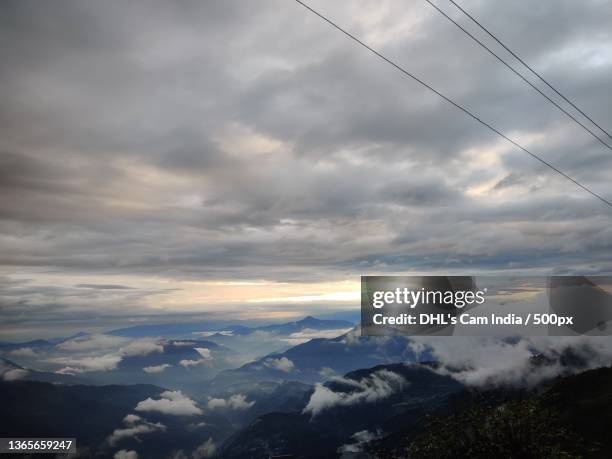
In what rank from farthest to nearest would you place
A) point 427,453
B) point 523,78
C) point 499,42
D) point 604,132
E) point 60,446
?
point 427,453
point 60,446
point 604,132
point 523,78
point 499,42

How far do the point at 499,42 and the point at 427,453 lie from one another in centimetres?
7797

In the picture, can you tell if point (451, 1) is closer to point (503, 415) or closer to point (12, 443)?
point (503, 415)

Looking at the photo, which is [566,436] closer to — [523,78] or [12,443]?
[523,78]

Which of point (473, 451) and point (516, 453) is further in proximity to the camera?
point (473, 451)

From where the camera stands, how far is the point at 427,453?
87.1m

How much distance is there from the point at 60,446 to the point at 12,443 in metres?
7.39

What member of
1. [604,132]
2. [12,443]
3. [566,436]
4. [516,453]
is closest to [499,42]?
[604,132]

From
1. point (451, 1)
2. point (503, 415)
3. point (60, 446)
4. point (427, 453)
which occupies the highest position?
point (451, 1)

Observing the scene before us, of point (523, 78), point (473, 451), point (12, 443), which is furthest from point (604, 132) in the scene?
point (12, 443)

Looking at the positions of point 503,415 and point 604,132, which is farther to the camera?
point 503,415

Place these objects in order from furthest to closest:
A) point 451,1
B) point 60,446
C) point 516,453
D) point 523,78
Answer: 1. point 60,446
2. point 516,453
3. point 523,78
4. point 451,1

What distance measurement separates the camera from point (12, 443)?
218 ft

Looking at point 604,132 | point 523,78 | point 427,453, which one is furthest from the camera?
point 427,453

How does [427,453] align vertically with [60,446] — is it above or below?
below
